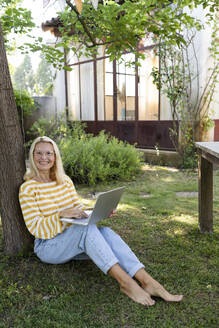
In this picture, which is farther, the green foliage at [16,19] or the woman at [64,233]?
the green foliage at [16,19]

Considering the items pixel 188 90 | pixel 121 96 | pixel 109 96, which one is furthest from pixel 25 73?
pixel 188 90

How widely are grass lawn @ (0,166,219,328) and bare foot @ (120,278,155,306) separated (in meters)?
0.04

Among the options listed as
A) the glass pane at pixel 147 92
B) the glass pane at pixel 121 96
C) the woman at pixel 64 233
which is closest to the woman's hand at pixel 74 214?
the woman at pixel 64 233

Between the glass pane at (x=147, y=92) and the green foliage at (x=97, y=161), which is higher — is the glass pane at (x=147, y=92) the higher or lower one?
the higher one

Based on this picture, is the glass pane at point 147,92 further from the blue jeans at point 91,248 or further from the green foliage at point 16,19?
the blue jeans at point 91,248

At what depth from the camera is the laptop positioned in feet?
6.99

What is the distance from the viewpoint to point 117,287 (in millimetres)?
2318

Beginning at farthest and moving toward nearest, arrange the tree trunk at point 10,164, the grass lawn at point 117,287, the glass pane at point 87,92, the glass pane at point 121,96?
1. the glass pane at point 87,92
2. the glass pane at point 121,96
3. the tree trunk at point 10,164
4. the grass lawn at point 117,287

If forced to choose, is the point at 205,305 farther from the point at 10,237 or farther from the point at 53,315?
the point at 10,237

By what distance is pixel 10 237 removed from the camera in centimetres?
269

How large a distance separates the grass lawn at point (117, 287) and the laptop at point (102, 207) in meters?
0.48

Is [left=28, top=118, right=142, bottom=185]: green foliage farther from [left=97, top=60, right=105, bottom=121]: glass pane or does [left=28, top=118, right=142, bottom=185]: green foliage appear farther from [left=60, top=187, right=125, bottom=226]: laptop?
[left=97, top=60, right=105, bottom=121]: glass pane

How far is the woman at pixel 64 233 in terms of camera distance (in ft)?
6.99

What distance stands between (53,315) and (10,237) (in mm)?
913
